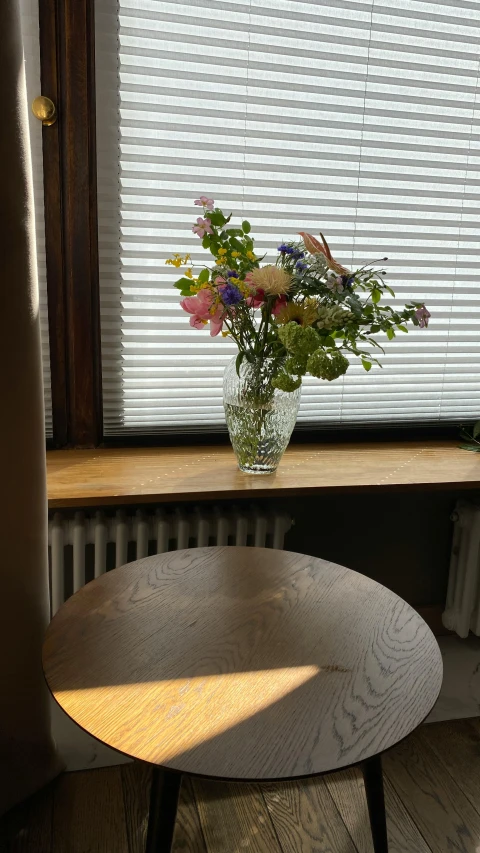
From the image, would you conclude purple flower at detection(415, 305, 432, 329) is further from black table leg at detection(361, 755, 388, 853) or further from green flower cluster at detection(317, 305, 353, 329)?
black table leg at detection(361, 755, 388, 853)

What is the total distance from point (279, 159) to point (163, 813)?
1535mm

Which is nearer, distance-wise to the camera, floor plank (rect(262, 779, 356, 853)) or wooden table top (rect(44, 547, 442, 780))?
wooden table top (rect(44, 547, 442, 780))

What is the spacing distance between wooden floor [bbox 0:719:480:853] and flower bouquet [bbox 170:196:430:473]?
2.79 feet

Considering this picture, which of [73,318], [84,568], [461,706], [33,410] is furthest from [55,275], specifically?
[461,706]

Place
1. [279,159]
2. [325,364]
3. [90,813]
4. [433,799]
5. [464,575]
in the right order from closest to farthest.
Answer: [325,364] → [90,813] → [433,799] → [279,159] → [464,575]

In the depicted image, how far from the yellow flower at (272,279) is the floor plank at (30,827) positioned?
125 centimetres

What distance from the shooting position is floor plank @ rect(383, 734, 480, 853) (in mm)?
1500

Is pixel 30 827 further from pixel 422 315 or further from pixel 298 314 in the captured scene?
pixel 422 315

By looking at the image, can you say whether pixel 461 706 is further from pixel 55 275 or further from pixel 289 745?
pixel 55 275

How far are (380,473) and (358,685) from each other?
0.89 metres

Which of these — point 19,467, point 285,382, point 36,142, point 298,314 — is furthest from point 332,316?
Answer: point 36,142

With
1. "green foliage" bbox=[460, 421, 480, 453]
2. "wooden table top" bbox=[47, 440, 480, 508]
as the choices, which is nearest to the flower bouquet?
"wooden table top" bbox=[47, 440, 480, 508]

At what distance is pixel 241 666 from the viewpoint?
3.44 feet

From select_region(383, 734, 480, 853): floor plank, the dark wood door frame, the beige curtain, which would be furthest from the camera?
the dark wood door frame
